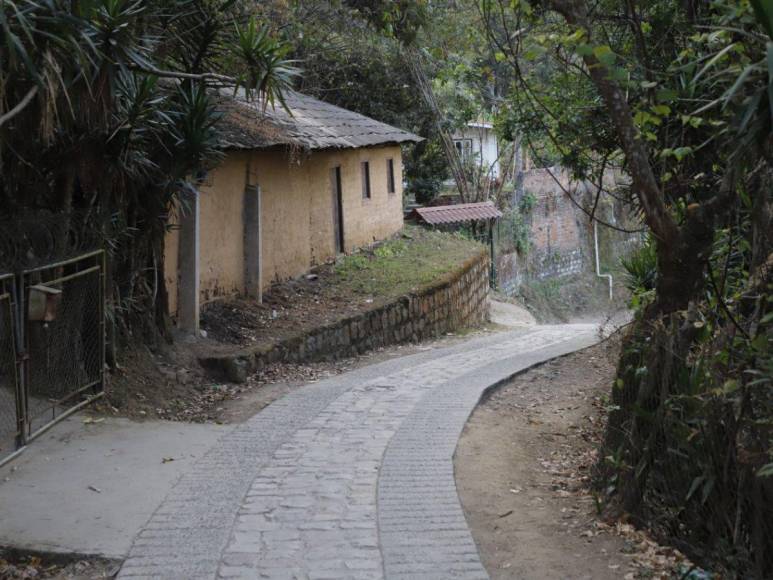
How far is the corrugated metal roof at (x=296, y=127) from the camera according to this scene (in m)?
14.0

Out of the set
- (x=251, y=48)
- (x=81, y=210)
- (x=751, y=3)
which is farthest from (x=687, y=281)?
(x=81, y=210)

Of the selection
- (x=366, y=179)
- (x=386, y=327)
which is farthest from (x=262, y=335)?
(x=366, y=179)

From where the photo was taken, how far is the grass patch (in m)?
17.4

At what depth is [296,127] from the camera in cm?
1617

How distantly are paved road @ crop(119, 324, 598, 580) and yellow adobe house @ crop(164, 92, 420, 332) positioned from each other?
3.00m

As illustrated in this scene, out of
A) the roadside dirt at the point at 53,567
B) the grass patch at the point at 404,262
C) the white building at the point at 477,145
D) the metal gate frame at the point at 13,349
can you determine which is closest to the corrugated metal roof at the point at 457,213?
the grass patch at the point at 404,262

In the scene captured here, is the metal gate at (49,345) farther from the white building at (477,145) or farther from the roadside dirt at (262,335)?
the white building at (477,145)

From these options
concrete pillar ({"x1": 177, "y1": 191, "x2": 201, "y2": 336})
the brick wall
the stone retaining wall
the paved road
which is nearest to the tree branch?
the paved road

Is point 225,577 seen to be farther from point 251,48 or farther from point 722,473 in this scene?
point 251,48

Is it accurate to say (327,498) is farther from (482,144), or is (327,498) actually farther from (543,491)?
(482,144)

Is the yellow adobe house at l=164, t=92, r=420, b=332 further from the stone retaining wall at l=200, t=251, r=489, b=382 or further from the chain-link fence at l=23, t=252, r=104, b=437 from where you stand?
the chain-link fence at l=23, t=252, r=104, b=437

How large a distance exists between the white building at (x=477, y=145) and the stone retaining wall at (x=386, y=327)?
662cm

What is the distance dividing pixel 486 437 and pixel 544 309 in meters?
22.5

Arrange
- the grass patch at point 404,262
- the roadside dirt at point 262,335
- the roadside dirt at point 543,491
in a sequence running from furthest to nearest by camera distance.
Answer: the grass patch at point 404,262 → the roadside dirt at point 262,335 → the roadside dirt at point 543,491
